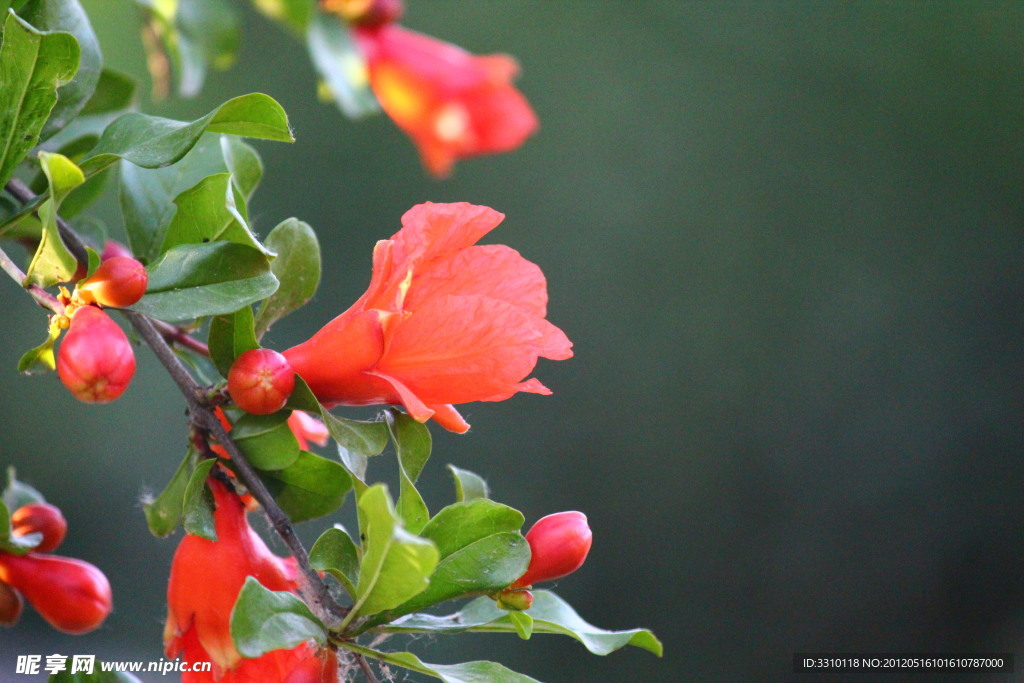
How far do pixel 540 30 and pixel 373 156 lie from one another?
0.94m

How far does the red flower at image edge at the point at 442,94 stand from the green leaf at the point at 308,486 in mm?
583

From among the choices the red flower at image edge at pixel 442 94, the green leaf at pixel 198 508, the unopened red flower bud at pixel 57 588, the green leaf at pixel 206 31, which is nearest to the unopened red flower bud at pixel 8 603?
the unopened red flower bud at pixel 57 588

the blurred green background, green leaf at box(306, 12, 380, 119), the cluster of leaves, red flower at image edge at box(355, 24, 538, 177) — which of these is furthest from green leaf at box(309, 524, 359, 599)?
the blurred green background

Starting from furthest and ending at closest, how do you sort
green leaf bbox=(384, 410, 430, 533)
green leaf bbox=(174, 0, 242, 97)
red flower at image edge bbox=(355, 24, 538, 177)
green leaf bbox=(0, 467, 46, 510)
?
1. red flower at image edge bbox=(355, 24, 538, 177)
2. green leaf bbox=(174, 0, 242, 97)
3. green leaf bbox=(0, 467, 46, 510)
4. green leaf bbox=(384, 410, 430, 533)

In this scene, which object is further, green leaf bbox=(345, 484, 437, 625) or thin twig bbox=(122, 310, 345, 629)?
thin twig bbox=(122, 310, 345, 629)

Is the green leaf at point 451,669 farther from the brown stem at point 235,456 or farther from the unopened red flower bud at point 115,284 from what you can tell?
the unopened red flower bud at point 115,284

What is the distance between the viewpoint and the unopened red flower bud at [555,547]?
393 mm

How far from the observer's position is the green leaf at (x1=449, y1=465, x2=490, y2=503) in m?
0.43


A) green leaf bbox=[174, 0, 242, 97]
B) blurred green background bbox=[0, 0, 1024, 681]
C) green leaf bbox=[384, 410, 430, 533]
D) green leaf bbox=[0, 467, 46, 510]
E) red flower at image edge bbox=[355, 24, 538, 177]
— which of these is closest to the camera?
green leaf bbox=[384, 410, 430, 533]

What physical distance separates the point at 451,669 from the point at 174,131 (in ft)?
0.79

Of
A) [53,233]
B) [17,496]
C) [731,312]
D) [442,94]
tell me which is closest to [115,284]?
[53,233]

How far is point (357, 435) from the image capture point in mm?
378

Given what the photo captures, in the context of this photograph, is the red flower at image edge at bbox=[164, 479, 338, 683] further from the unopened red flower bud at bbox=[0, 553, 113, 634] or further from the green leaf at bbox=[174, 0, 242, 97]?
the green leaf at bbox=[174, 0, 242, 97]

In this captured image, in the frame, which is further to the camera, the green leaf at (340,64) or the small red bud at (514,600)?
the green leaf at (340,64)
